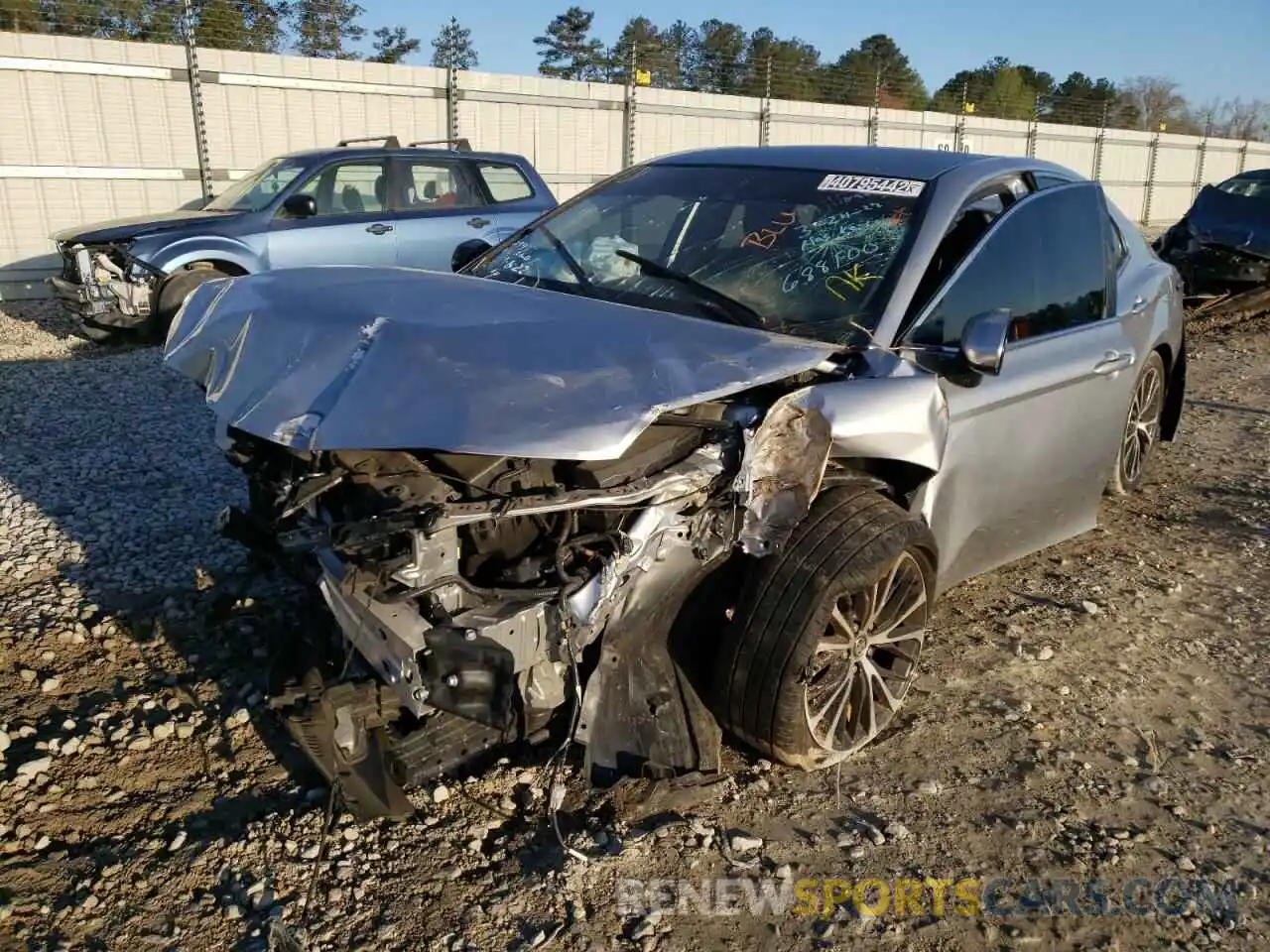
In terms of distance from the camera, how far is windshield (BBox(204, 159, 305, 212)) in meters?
9.71

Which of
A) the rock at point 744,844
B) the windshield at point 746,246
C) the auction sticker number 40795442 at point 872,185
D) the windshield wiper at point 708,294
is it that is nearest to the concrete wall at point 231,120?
the windshield at point 746,246

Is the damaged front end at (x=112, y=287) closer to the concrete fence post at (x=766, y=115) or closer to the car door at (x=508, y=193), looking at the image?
the car door at (x=508, y=193)

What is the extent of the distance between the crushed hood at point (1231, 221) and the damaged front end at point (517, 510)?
10.9 m

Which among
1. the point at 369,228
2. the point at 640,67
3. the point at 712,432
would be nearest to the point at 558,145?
the point at 640,67

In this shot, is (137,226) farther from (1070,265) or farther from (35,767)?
(1070,265)

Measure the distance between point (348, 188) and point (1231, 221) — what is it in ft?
33.5

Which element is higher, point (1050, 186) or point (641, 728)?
point (1050, 186)

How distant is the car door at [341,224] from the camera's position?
9.45 m

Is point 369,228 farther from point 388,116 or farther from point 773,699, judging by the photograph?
point 773,699

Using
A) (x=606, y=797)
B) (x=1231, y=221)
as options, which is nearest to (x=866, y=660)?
(x=606, y=797)

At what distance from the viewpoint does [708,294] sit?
11.6ft

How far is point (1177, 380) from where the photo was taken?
19.3 feet

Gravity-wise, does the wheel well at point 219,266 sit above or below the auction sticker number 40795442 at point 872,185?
below

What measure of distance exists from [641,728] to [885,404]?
47.8 inches
